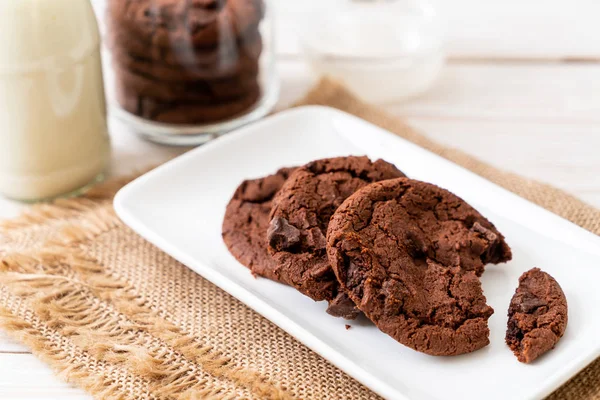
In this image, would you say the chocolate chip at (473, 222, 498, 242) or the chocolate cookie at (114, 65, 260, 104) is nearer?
the chocolate chip at (473, 222, 498, 242)

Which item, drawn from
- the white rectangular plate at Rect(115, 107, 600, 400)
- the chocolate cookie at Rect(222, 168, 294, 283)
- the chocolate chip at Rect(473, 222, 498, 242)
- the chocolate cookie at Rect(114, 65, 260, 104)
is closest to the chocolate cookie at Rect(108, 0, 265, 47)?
the chocolate cookie at Rect(114, 65, 260, 104)

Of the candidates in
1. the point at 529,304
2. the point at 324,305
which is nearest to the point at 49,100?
the point at 324,305

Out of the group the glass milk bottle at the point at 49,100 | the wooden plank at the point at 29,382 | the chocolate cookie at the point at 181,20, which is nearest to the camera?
the wooden plank at the point at 29,382

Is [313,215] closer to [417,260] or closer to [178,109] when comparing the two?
[417,260]

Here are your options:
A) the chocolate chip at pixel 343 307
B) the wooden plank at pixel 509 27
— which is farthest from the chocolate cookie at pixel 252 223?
the wooden plank at pixel 509 27

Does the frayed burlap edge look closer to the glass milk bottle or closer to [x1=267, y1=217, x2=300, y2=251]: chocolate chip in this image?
the glass milk bottle

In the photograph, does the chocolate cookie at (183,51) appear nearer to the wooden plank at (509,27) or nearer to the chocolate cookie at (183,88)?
the chocolate cookie at (183,88)

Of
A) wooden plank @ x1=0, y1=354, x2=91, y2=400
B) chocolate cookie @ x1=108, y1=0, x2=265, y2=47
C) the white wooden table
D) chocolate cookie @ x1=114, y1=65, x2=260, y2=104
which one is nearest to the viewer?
wooden plank @ x1=0, y1=354, x2=91, y2=400
